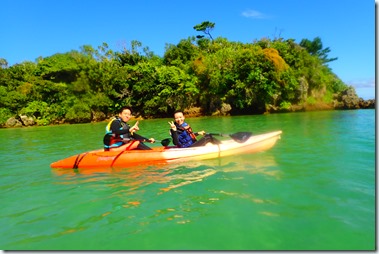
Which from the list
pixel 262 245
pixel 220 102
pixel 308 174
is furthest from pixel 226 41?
pixel 262 245

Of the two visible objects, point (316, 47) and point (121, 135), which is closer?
point (121, 135)

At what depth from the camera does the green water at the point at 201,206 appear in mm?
2541

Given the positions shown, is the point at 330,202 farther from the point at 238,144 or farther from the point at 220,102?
the point at 220,102

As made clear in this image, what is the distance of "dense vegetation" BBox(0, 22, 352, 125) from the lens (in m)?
21.2

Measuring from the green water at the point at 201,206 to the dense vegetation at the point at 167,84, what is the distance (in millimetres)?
16394

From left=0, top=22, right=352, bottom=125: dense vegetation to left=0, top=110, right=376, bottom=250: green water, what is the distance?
53.8ft

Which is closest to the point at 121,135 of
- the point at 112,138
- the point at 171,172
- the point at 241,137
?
the point at 112,138

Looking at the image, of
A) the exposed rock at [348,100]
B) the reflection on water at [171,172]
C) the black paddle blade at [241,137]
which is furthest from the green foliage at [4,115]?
the exposed rock at [348,100]

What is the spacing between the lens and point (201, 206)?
10.7 feet

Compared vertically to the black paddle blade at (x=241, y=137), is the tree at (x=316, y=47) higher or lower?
higher

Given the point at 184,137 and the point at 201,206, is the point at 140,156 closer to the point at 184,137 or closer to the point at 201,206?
the point at 184,137

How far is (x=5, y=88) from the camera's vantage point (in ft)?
74.8

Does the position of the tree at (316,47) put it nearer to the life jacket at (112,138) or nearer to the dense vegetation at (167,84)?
the dense vegetation at (167,84)

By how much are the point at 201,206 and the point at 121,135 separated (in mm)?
2924
